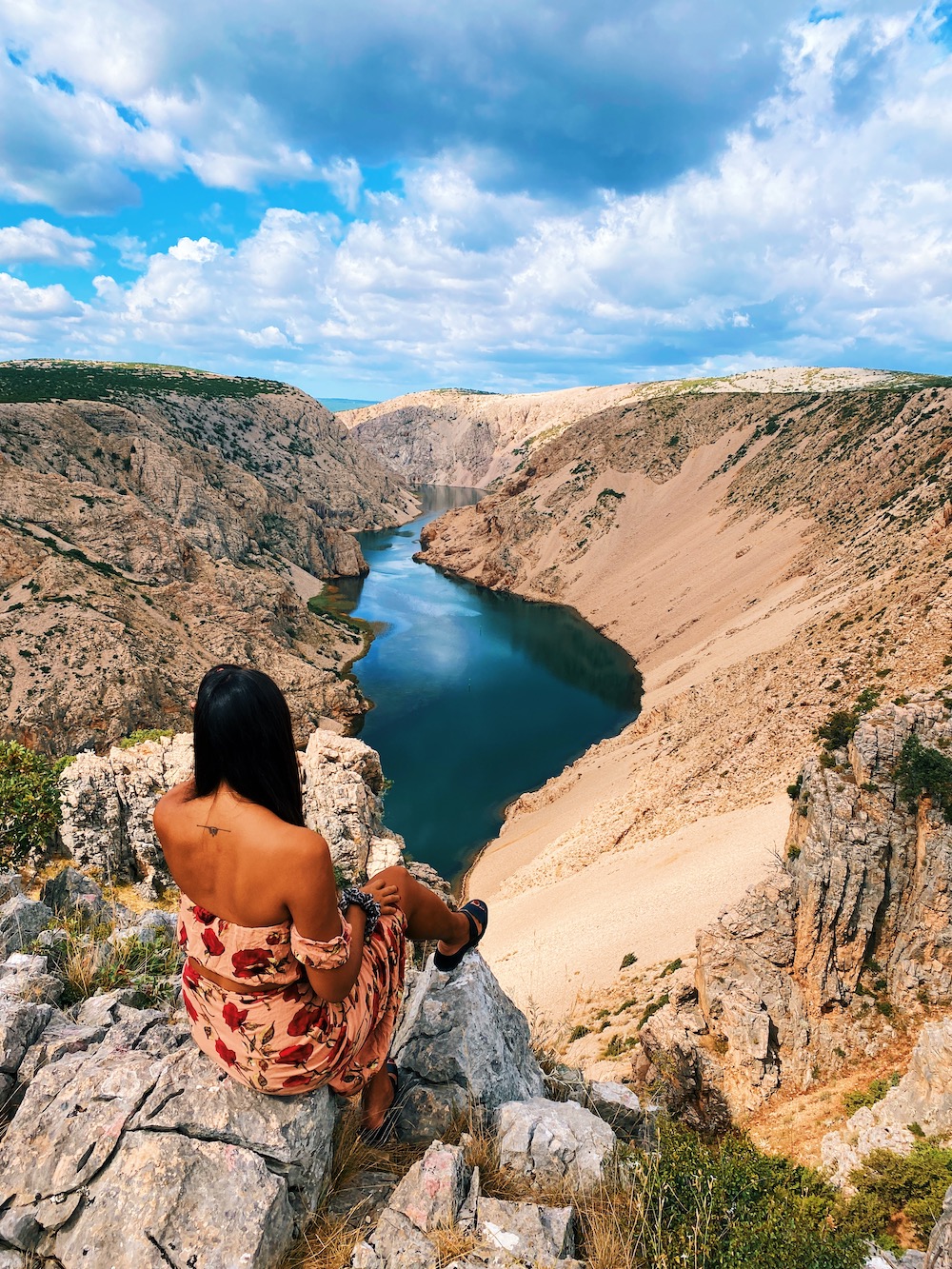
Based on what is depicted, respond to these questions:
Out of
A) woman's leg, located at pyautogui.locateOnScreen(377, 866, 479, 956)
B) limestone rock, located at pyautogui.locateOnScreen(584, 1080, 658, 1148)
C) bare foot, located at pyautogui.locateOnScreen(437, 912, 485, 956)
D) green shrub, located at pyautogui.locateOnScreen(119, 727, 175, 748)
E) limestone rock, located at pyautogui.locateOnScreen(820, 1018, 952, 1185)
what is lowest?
green shrub, located at pyautogui.locateOnScreen(119, 727, 175, 748)

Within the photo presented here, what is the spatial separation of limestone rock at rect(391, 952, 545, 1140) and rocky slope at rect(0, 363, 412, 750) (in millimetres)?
26680

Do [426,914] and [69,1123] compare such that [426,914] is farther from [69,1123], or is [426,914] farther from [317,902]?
[69,1123]

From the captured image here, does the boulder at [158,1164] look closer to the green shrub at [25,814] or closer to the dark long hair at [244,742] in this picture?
the dark long hair at [244,742]

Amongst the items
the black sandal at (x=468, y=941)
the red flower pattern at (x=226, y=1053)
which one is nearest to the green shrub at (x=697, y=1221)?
the black sandal at (x=468, y=941)

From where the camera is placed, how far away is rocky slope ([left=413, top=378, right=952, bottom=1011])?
68.4 ft

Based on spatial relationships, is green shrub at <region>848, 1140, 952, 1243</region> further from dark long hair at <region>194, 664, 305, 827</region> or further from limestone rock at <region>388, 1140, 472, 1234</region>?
dark long hair at <region>194, 664, 305, 827</region>

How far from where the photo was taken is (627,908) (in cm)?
1822

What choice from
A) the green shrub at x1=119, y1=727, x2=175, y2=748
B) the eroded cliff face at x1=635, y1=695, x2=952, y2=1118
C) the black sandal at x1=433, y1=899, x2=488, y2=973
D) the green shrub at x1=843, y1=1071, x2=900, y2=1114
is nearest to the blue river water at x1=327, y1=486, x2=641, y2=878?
the green shrub at x1=119, y1=727, x2=175, y2=748

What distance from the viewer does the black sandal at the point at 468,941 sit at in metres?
4.99

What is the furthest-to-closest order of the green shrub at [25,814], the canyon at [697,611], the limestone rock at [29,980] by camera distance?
the canyon at [697,611], the green shrub at [25,814], the limestone rock at [29,980]

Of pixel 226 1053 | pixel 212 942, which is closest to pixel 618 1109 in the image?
pixel 226 1053

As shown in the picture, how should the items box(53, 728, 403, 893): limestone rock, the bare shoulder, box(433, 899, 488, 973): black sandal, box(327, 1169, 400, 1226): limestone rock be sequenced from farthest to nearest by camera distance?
1. box(53, 728, 403, 893): limestone rock
2. box(433, 899, 488, 973): black sandal
3. box(327, 1169, 400, 1226): limestone rock
4. the bare shoulder

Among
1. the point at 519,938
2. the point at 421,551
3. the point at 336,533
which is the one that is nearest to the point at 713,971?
the point at 519,938

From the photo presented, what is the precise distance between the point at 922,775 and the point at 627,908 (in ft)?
31.0
